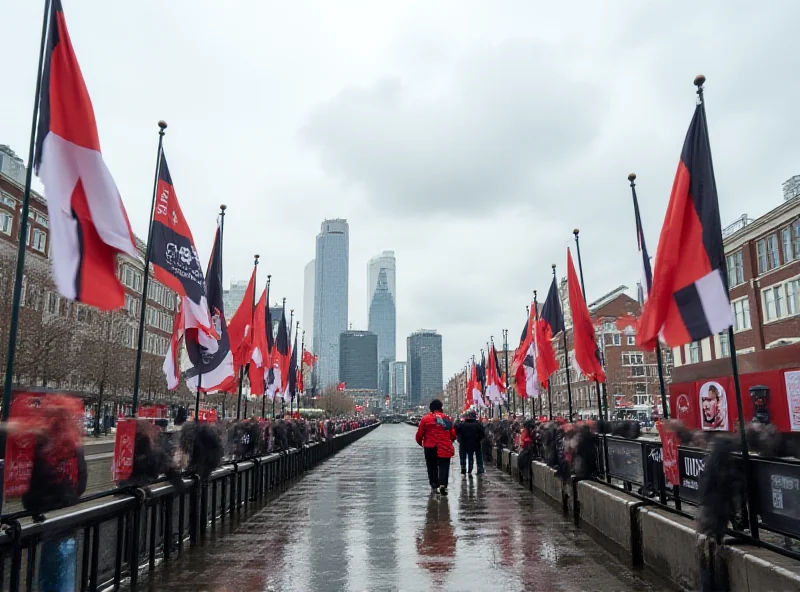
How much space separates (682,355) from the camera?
5372cm

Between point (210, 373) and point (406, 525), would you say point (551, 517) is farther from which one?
point (210, 373)

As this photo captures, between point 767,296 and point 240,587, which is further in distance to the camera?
point 767,296

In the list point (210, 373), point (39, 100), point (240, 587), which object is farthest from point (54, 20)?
point (210, 373)

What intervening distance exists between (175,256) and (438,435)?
6.48 metres

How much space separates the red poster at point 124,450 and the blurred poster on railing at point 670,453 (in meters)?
5.81

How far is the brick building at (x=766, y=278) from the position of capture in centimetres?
3872

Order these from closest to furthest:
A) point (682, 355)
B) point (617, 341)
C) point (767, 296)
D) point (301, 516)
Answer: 1. point (301, 516)
2. point (767, 296)
3. point (682, 355)
4. point (617, 341)

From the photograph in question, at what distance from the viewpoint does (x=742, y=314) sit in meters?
45.1

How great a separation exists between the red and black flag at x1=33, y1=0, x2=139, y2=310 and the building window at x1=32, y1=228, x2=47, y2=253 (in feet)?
163

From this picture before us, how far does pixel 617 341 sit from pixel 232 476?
8395 cm

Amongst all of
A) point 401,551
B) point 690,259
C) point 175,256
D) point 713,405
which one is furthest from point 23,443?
point 713,405

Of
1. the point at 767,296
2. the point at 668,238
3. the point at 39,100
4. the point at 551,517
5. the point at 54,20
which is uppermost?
the point at 767,296

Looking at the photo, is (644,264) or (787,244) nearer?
(644,264)

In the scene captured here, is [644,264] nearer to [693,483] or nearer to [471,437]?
[693,483]
